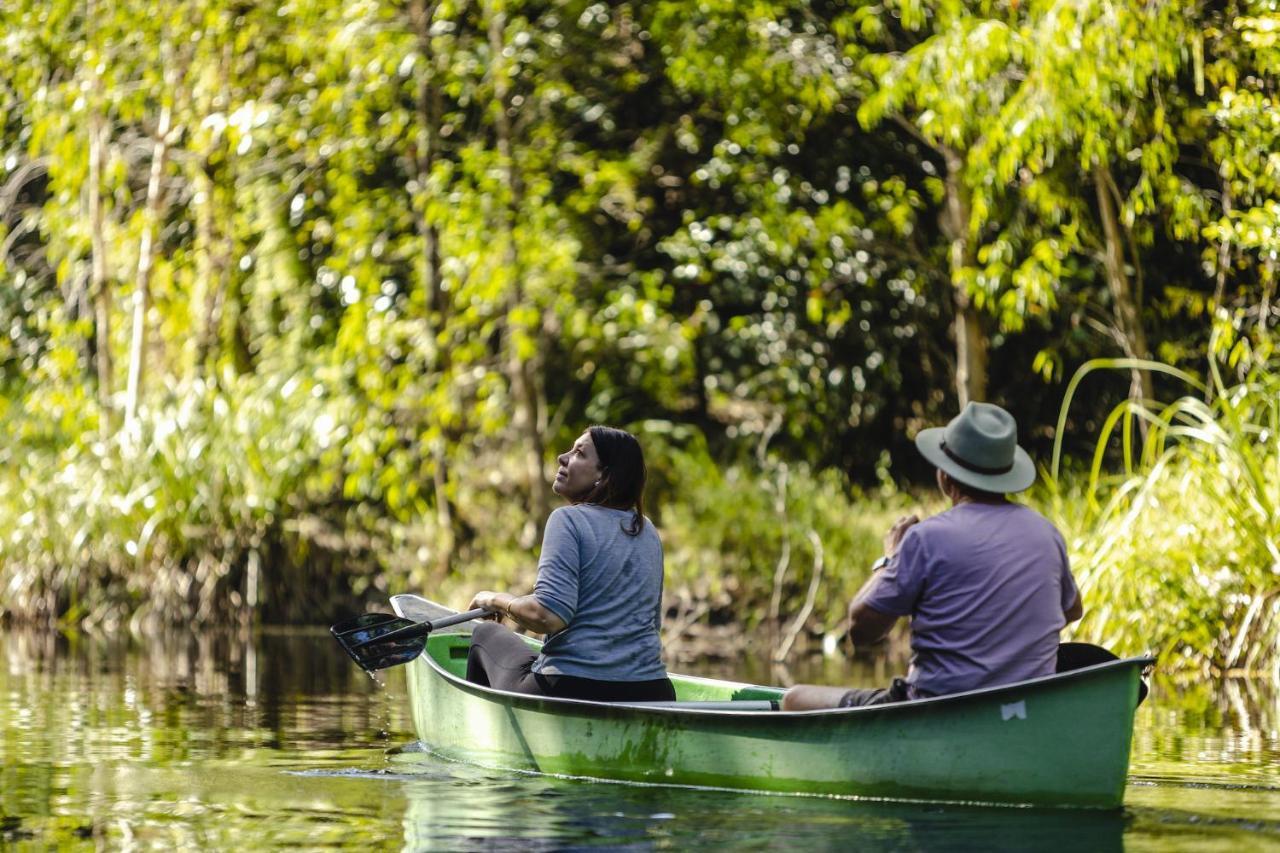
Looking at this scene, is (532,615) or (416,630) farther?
(416,630)

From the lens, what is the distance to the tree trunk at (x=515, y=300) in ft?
47.5

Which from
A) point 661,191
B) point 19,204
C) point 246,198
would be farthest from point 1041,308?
point 19,204

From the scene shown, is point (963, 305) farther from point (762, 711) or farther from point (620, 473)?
point (762, 711)

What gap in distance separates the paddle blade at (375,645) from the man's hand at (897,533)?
2.30 meters

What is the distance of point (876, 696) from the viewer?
6309 mm

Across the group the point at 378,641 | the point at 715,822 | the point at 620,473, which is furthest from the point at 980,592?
the point at 378,641

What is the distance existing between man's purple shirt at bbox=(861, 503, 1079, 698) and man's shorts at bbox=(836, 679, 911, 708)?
0.57 ft

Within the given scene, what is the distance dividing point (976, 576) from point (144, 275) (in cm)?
1166

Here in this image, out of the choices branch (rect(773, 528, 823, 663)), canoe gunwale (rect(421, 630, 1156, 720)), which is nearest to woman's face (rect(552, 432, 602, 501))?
canoe gunwale (rect(421, 630, 1156, 720))

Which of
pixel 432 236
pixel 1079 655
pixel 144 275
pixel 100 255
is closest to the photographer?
pixel 1079 655

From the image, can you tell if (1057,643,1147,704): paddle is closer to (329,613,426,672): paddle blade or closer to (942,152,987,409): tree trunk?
(329,613,426,672): paddle blade

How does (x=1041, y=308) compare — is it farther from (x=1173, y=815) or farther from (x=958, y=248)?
(x=1173, y=815)

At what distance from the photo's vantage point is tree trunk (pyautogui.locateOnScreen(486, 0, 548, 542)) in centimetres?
1449

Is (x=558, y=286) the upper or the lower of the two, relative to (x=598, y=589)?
upper
